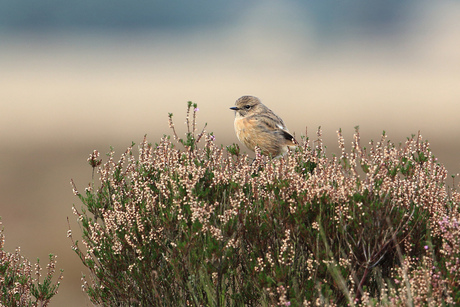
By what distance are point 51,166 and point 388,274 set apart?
33555mm

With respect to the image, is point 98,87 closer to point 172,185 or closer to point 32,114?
point 32,114

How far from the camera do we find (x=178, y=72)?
115312 mm

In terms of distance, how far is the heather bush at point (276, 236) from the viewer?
19.6ft

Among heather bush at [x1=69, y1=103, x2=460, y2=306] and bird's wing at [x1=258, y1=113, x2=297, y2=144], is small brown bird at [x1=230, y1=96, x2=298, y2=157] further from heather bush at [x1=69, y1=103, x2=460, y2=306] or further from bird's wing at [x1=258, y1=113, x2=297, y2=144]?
heather bush at [x1=69, y1=103, x2=460, y2=306]

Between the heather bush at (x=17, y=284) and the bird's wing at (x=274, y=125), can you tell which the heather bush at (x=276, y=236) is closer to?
the heather bush at (x=17, y=284)

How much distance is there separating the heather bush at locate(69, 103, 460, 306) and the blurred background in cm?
1102

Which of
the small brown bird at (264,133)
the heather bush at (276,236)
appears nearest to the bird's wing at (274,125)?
the small brown bird at (264,133)

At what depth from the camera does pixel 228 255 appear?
6152mm

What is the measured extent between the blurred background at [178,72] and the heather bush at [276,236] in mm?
11018

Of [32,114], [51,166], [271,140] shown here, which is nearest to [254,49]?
[32,114]

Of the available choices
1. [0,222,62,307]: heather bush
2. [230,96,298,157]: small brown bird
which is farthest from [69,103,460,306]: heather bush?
[230,96,298,157]: small brown bird

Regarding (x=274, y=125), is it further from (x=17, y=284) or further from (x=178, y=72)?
(x=178, y=72)

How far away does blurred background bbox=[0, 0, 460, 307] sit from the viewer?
113 ft

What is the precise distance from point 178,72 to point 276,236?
361 ft
